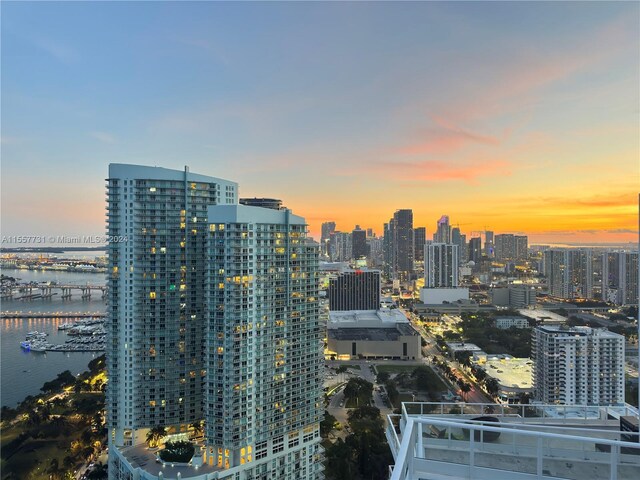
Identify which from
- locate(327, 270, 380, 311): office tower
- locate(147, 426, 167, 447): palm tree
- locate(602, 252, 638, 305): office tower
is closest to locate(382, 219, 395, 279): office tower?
locate(327, 270, 380, 311): office tower

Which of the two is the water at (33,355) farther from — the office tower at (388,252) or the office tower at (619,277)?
the office tower at (388,252)

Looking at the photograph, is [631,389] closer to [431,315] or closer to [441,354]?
[441,354]

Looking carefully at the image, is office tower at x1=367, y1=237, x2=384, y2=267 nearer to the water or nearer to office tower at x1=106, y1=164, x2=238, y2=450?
the water

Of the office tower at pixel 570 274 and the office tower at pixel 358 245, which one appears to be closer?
the office tower at pixel 570 274

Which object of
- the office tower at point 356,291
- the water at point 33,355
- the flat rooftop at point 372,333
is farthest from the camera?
the office tower at point 356,291

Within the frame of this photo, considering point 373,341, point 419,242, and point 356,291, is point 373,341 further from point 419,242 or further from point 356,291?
point 419,242

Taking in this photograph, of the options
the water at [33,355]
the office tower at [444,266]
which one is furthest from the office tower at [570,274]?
the water at [33,355]

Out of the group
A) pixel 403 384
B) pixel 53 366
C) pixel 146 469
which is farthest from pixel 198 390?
pixel 53 366
